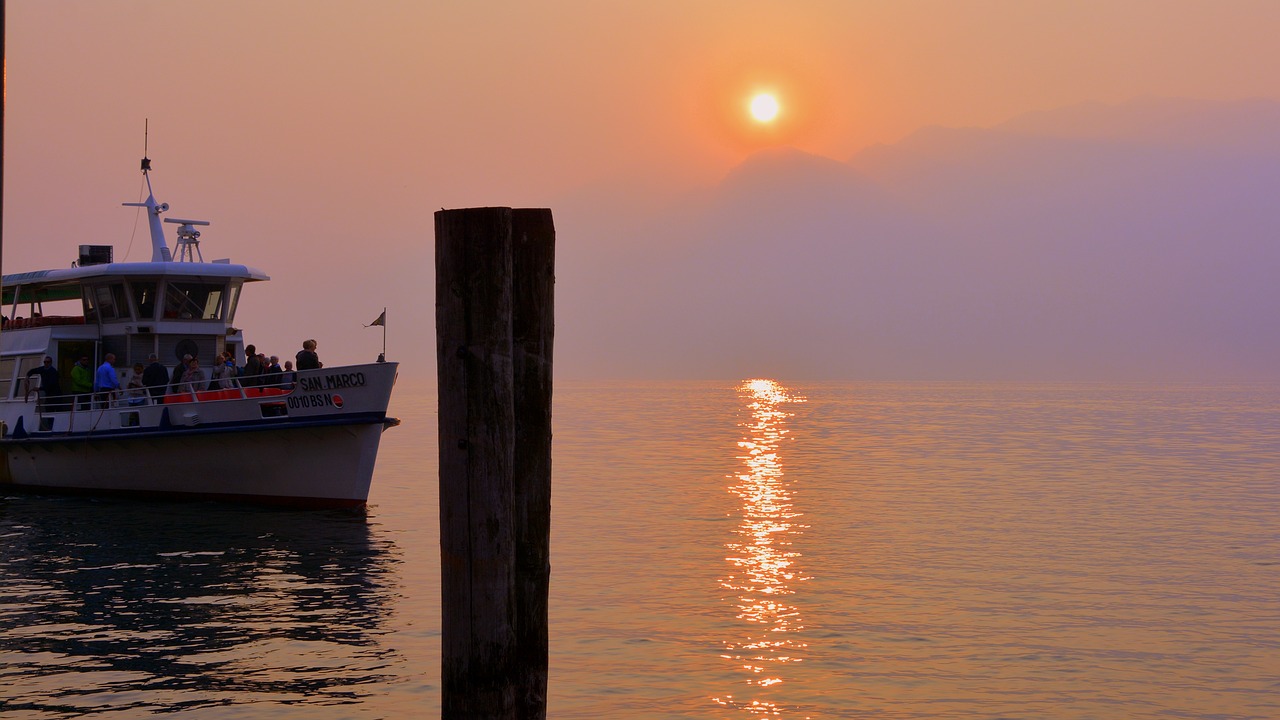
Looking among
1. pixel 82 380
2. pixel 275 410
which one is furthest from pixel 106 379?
pixel 275 410

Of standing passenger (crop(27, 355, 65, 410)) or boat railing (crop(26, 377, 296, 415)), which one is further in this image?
standing passenger (crop(27, 355, 65, 410))

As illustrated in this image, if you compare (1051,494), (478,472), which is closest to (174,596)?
(478,472)

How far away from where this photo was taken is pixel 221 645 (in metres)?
13.7

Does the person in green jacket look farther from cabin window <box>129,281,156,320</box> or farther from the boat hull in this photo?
cabin window <box>129,281,156,320</box>

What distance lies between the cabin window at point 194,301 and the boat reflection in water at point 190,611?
186 inches

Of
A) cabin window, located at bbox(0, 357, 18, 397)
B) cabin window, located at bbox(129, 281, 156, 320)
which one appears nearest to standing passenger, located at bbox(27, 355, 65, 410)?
cabin window, located at bbox(0, 357, 18, 397)

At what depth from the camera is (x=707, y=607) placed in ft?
57.0

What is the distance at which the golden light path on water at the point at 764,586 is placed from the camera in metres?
13.4

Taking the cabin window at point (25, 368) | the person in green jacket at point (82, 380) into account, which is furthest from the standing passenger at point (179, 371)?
the cabin window at point (25, 368)

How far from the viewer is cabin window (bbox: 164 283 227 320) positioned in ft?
92.5

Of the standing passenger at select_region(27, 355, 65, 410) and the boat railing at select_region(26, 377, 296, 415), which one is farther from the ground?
the standing passenger at select_region(27, 355, 65, 410)

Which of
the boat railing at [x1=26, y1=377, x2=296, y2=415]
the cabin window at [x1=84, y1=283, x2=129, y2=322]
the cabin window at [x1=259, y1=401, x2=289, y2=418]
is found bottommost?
the cabin window at [x1=259, y1=401, x2=289, y2=418]

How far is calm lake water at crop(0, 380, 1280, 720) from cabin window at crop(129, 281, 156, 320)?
4.20m

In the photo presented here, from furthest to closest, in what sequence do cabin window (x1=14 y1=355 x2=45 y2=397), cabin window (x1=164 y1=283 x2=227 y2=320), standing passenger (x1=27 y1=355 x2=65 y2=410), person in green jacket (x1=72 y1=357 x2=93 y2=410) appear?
cabin window (x1=164 y1=283 x2=227 y2=320)
cabin window (x1=14 y1=355 x2=45 y2=397)
person in green jacket (x1=72 y1=357 x2=93 y2=410)
standing passenger (x1=27 y1=355 x2=65 y2=410)
